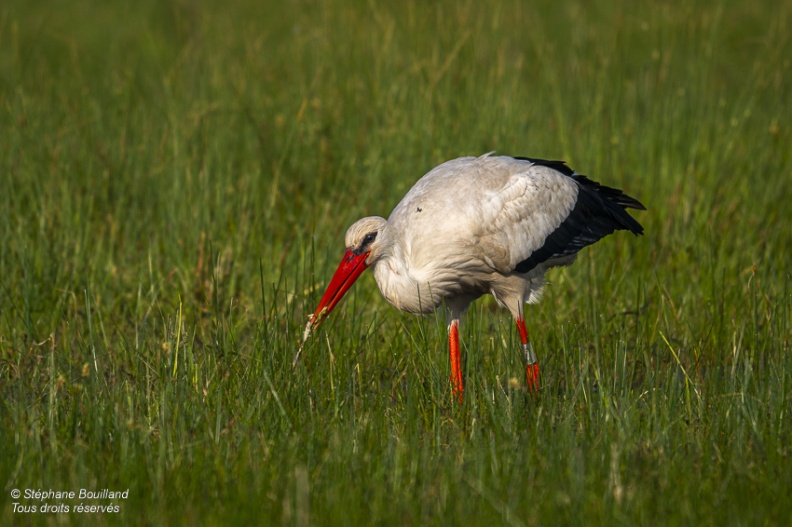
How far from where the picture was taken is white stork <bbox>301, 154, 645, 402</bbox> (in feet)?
14.8

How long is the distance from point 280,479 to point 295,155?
3.38 meters

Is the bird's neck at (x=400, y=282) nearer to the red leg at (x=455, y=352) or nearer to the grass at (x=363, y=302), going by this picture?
the grass at (x=363, y=302)

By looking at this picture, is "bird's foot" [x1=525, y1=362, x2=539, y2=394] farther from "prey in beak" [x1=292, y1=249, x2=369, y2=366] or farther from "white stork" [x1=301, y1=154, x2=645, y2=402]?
"prey in beak" [x1=292, y1=249, x2=369, y2=366]

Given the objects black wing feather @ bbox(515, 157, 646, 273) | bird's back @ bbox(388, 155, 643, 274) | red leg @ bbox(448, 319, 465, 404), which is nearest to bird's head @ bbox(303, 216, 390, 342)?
bird's back @ bbox(388, 155, 643, 274)

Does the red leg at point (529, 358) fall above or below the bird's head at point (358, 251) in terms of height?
below

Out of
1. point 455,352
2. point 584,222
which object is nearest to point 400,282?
point 455,352

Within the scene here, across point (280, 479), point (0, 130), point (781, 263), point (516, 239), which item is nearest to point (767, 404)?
point (516, 239)

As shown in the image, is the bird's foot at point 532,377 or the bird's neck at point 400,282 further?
the bird's neck at point 400,282

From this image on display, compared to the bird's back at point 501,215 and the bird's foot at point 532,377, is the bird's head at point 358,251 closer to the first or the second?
the bird's back at point 501,215

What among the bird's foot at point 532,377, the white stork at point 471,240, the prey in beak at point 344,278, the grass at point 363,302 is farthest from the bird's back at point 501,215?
the bird's foot at point 532,377

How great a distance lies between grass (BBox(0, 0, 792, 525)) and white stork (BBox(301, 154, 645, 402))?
6.8 inches

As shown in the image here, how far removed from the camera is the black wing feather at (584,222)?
4836mm

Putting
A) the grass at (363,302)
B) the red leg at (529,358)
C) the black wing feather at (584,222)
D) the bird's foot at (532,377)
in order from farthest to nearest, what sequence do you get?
the black wing feather at (584,222)
the red leg at (529,358)
the bird's foot at (532,377)
the grass at (363,302)

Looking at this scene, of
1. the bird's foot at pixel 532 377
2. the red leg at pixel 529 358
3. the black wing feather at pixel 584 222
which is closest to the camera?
the bird's foot at pixel 532 377
